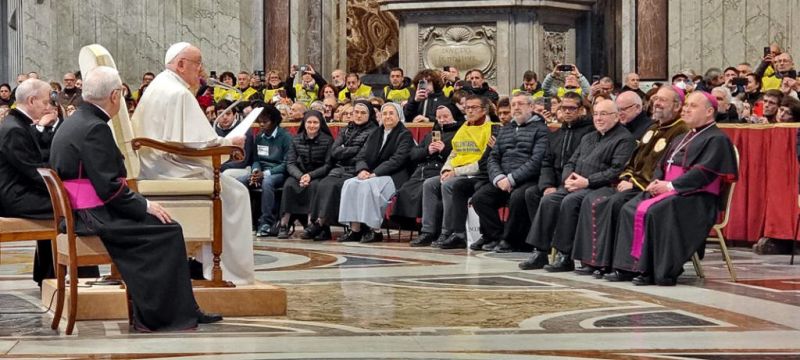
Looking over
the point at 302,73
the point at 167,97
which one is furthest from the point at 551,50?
the point at 167,97

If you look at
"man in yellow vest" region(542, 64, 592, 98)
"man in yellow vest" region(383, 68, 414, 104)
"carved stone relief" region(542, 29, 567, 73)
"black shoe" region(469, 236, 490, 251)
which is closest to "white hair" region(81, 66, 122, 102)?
"black shoe" region(469, 236, 490, 251)

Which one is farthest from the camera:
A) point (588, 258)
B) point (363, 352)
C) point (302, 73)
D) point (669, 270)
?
point (302, 73)

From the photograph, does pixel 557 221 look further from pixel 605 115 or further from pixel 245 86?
pixel 245 86

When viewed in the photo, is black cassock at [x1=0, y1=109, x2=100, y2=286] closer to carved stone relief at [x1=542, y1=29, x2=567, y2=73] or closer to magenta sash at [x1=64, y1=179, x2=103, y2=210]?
magenta sash at [x1=64, y1=179, x2=103, y2=210]

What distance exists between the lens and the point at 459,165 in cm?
1504

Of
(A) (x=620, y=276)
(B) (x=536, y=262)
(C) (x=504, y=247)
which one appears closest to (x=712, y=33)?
(C) (x=504, y=247)

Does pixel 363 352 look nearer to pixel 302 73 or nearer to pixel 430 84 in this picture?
pixel 430 84

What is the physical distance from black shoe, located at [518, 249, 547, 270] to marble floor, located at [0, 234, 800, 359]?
0.25 metres

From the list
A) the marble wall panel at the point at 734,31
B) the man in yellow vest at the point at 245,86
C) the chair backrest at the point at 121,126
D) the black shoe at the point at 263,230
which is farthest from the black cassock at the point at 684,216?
the man in yellow vest at the point at 245,86

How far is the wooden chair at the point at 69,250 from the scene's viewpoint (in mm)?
8562

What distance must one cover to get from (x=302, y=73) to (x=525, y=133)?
26.4 ft

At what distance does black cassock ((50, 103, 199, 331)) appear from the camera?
8695 millimetres

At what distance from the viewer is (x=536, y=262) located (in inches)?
492

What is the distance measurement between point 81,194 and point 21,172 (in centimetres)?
198
